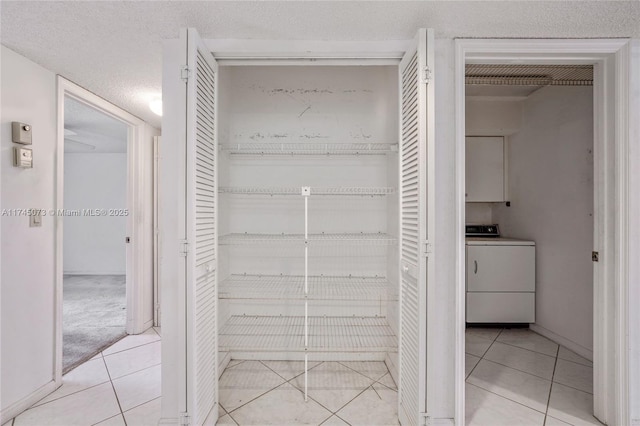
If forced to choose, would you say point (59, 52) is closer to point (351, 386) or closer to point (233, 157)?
point (233, 157)

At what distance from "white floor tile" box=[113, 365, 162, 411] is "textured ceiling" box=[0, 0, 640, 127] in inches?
87.0

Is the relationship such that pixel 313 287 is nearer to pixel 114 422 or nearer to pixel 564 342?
pixel 114 422

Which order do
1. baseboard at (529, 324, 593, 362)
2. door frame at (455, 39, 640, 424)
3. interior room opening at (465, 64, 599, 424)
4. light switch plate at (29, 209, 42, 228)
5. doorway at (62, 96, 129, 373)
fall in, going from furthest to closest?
doorway at (62, 96, 129, 373), baseboard at (529, 324, 593, 362), interior room opening at (465, 64, 599, 424), light switch plate at (29, 209, 42, 228), door frame at (455, 39, 640, 424)

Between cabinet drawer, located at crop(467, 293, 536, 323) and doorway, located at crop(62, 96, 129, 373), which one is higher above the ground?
doorway, located at crop(62, 96, 129, 373)

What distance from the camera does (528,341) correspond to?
291 centimetres

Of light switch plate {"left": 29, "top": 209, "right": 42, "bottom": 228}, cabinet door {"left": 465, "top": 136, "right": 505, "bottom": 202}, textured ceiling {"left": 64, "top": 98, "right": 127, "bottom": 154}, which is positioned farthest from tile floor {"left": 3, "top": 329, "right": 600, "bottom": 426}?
textured ceiling {"left": 64, "top": 98, "right": 127, "bottom": 154}

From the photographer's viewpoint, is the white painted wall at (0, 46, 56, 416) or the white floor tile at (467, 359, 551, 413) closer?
the white painted wall at (0, 46, 56, 416)

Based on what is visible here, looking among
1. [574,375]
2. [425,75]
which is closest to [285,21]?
[425,75]

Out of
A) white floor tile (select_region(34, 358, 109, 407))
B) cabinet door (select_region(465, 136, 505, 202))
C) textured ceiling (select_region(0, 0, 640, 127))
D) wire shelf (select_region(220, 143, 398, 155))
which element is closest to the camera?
textured ceiling (select_region(0, 0, 640, 127))

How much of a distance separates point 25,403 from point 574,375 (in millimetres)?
3769

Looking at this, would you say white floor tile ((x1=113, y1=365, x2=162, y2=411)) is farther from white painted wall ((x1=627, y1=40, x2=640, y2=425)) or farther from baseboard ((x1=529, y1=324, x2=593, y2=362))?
baseboard ((x1=529, y1=324, x2=593, y2=362))

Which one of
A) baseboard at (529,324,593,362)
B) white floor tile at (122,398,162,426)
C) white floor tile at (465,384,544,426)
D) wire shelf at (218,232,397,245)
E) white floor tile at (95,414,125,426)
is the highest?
wire shelf at (218,232,397,245)

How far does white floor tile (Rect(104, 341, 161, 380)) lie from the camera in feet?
7.89

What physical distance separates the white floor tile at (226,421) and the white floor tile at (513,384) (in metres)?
1.65
